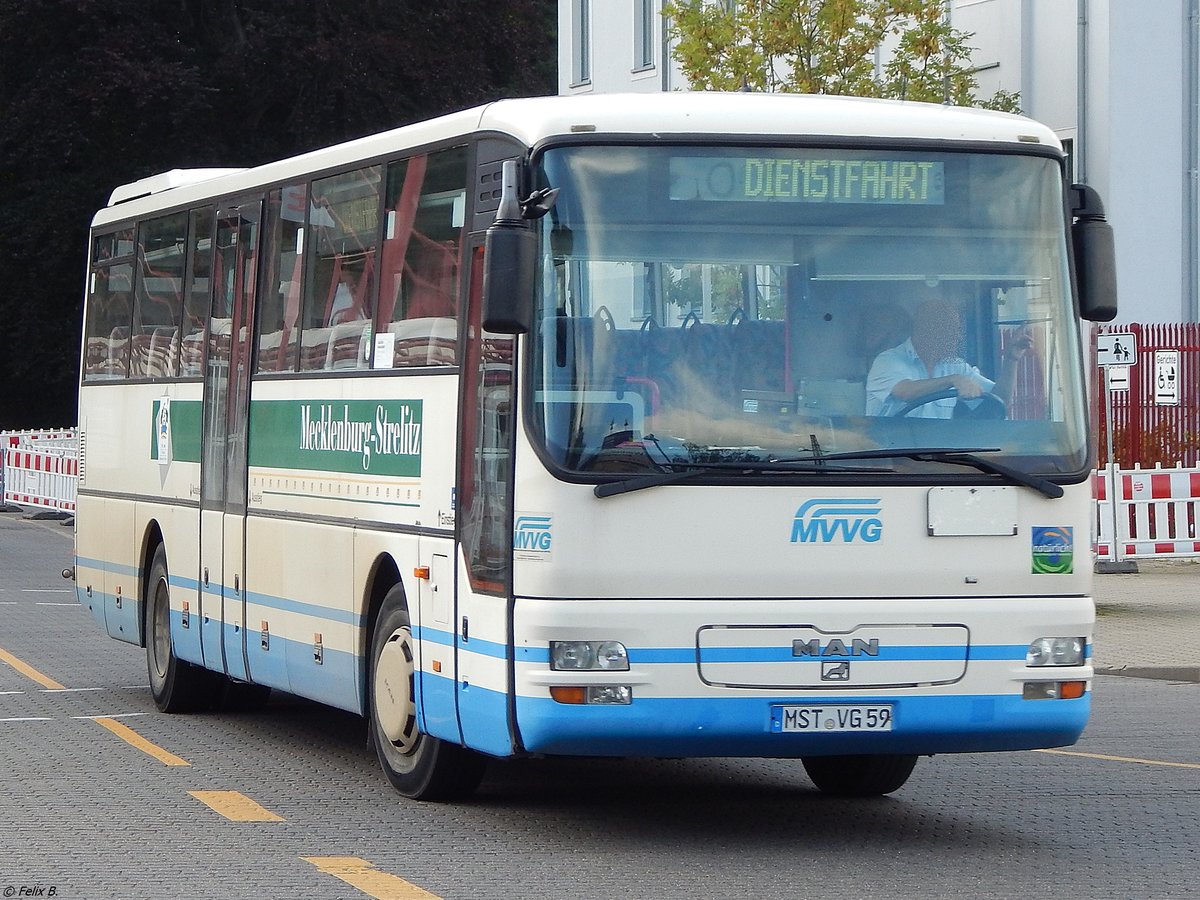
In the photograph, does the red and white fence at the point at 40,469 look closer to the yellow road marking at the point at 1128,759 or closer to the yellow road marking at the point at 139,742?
the yellow road marking at the point at 139,742

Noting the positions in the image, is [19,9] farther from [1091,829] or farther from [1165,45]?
[1091,829]

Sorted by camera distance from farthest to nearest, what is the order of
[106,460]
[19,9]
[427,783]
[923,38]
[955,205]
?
[19,9], [923,38], [106,460], [427,783], [955,205]

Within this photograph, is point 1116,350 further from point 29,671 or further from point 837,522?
point 837,522

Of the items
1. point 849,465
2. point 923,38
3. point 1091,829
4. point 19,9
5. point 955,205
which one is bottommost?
point 1091,829

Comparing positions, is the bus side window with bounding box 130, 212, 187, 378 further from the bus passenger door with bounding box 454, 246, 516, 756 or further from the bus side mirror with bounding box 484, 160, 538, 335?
the bus side mirror with bounding box 484, 160, 538, 335

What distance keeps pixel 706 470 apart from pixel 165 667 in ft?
20.5

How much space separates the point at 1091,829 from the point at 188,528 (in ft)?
20.2

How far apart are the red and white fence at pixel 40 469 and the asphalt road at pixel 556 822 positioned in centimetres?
2399

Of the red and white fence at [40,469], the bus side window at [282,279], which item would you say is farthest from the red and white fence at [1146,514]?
the red and white fence at [40,469]

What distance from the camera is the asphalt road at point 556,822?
839 centimetres

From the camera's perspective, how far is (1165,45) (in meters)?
28.9

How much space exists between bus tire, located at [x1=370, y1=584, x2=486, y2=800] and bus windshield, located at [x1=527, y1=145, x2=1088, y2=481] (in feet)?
5.92

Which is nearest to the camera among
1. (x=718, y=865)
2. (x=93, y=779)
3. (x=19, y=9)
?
(x=718, y=865)

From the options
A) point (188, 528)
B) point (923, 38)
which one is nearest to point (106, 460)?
point (188, 528)
